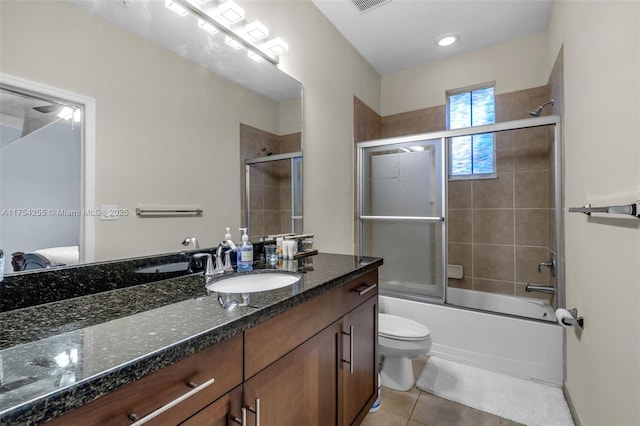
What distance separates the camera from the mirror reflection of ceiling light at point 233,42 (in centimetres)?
154

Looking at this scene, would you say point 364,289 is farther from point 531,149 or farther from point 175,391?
point 531,149

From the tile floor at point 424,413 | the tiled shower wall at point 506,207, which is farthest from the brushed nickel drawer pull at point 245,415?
the tiled shower wall at point 506,207

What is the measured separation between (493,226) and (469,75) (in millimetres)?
1508

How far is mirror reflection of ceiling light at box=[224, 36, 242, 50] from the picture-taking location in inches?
60.7

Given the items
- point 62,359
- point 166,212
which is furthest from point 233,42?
point 62,359

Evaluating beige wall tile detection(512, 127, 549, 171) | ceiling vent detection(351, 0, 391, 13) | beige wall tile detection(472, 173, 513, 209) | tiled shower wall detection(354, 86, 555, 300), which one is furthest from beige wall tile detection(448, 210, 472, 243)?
ceiling vent detection(351, 0, 391, 13)

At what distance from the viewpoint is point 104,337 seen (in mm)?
621

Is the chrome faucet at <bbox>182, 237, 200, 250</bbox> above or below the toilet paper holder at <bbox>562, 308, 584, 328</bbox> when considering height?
above

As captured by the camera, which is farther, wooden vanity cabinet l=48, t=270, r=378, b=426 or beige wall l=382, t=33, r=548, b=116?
beige wall l=382, t=33, r=548, b=116

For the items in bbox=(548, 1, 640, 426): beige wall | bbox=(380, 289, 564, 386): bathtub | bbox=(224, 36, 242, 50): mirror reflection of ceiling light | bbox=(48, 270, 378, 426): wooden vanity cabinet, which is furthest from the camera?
bbox=(380, 289, 564, 386): bathtub

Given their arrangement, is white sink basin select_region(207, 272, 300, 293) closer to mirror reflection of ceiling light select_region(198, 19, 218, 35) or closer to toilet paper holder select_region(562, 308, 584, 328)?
mirror reflection of ceiling light select_region(198, 19, 218, 35)

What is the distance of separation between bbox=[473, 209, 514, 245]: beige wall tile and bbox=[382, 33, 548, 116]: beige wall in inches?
45.3

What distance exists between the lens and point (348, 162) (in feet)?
8.84

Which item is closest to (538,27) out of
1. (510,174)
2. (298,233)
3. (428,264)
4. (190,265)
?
(510,174)
